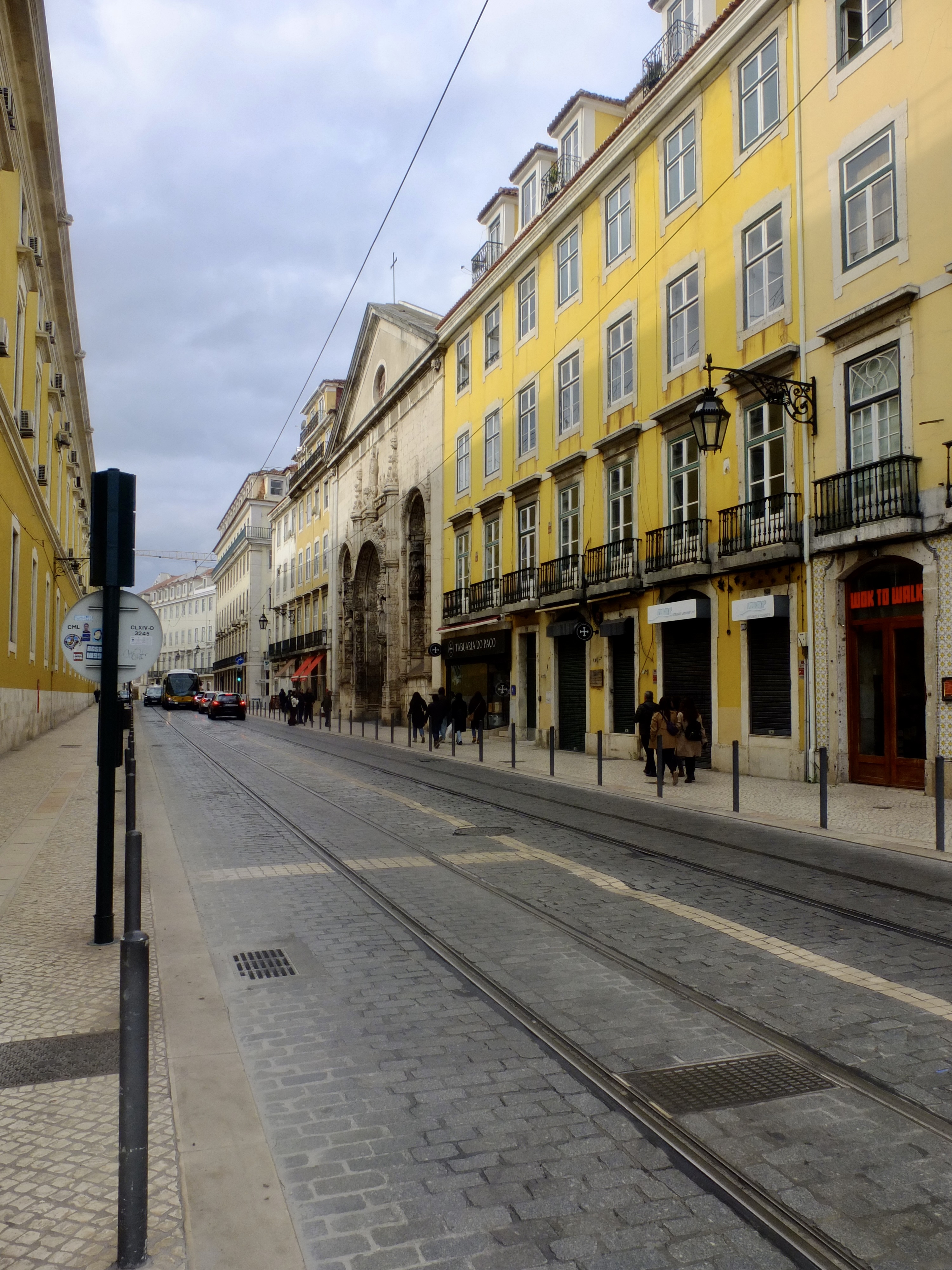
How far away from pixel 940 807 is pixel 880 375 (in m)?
8.86

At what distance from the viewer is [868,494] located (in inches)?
626

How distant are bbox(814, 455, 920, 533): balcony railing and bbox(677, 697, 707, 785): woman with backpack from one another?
3832 millimetres

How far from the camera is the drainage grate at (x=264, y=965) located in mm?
5594

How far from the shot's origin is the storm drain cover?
4.04 metres

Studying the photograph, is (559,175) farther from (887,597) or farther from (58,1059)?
(58,1059)

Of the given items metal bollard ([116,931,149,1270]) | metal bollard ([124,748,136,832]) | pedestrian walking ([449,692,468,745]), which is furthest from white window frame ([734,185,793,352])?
metal bollard ([116,931,149,1270])

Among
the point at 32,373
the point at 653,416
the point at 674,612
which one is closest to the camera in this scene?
the point at 674,612

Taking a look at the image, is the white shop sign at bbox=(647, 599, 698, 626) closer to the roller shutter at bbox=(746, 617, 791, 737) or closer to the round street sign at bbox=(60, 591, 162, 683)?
the roller shutter at bbox=(746, 617, 791, 737)

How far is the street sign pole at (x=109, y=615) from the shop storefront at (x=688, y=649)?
14.7 metres

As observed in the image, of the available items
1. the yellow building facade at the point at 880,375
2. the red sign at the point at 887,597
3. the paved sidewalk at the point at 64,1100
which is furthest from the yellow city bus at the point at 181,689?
the paved sidewalk at the point at 64,1100

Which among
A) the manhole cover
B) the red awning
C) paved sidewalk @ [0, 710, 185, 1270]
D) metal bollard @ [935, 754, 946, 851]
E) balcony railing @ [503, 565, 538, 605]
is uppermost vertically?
balcony railing @ [503, 565, 538, 605]

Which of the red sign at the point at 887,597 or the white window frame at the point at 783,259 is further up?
the white window frame at the point at 783,259

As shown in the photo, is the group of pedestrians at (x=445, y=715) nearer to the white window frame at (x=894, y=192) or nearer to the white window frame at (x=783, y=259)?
the white window frame at (x=783, y=259)

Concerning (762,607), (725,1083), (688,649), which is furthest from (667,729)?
(725,1083)
